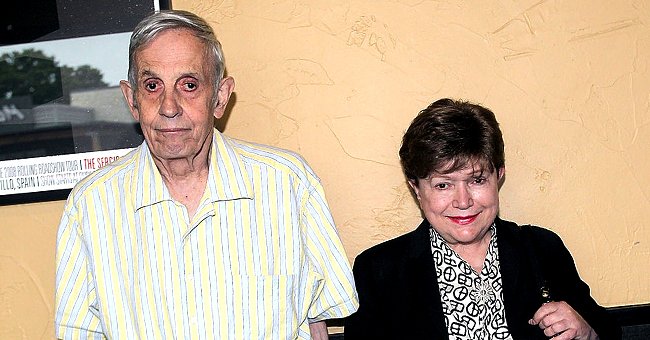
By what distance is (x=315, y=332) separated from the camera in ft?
7.02

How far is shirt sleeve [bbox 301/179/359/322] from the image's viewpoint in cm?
206

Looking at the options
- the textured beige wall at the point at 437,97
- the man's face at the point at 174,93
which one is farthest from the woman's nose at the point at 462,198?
the man's face at the point at 174,93

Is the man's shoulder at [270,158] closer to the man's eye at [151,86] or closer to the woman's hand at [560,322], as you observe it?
the man's eye at [151,86]

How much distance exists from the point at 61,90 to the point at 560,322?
135cm

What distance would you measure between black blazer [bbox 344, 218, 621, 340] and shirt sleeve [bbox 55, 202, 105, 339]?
66 cm

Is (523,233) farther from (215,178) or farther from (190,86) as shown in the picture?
(190,86)

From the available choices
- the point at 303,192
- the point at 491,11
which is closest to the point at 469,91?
the point at 491,11

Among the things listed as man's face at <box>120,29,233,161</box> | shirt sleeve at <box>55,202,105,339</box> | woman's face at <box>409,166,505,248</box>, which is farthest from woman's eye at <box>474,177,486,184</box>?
shirt sleeve at <box>55,202,105,339</box>

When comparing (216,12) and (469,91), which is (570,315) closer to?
(469,91)

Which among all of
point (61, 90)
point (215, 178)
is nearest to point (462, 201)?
point (215, 178)

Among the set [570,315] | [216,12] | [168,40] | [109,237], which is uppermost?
[216,12]

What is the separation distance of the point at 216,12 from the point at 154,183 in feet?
1.84

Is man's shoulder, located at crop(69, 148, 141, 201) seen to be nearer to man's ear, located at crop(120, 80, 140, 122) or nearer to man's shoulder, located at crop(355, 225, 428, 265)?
man's ear, located at crop(120, 80, 140, 122)

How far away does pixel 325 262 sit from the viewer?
208cm
